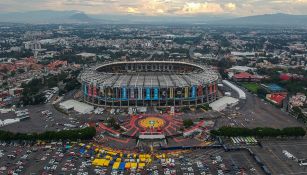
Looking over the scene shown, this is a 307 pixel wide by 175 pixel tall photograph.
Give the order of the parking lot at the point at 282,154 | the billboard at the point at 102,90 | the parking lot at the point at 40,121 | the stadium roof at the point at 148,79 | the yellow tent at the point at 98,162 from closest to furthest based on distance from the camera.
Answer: the parking lot at the point at 282,154, the yellow tent at the point at 98,162, the parking lot at the point at 40,121, the billboard at the point at 102,90, the stadium roof at the point at 148,79

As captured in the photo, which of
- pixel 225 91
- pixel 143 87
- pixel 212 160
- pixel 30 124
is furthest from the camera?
pixel 225 91

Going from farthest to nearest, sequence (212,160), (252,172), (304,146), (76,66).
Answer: (76,66)
(304,146)
(212,160)
(252,172)

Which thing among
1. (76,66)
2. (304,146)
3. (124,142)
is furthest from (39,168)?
(76,66)

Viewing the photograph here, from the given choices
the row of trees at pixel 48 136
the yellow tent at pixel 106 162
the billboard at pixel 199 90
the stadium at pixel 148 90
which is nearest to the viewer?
the yellow tent at pixel 106 162

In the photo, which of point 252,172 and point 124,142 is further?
point 124,142

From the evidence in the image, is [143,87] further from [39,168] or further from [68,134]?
[39,168]

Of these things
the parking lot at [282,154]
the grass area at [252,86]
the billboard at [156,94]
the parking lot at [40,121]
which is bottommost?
the parking lot at [282,154]

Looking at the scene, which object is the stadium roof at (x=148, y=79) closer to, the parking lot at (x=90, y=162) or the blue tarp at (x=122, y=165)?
the parking lot at (x=90, y=162)

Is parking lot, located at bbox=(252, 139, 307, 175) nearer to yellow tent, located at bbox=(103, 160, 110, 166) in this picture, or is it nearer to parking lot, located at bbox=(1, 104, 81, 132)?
yellow tent, located at bbox=(103, 160, 110, 166)

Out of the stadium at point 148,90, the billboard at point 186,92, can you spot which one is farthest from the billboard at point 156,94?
the billboard at point 186,92

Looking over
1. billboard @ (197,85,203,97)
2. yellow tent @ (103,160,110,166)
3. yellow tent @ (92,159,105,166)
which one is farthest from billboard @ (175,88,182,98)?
yellow tent @ (92,159,105,166)

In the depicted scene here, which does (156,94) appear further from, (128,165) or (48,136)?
(128,165)
